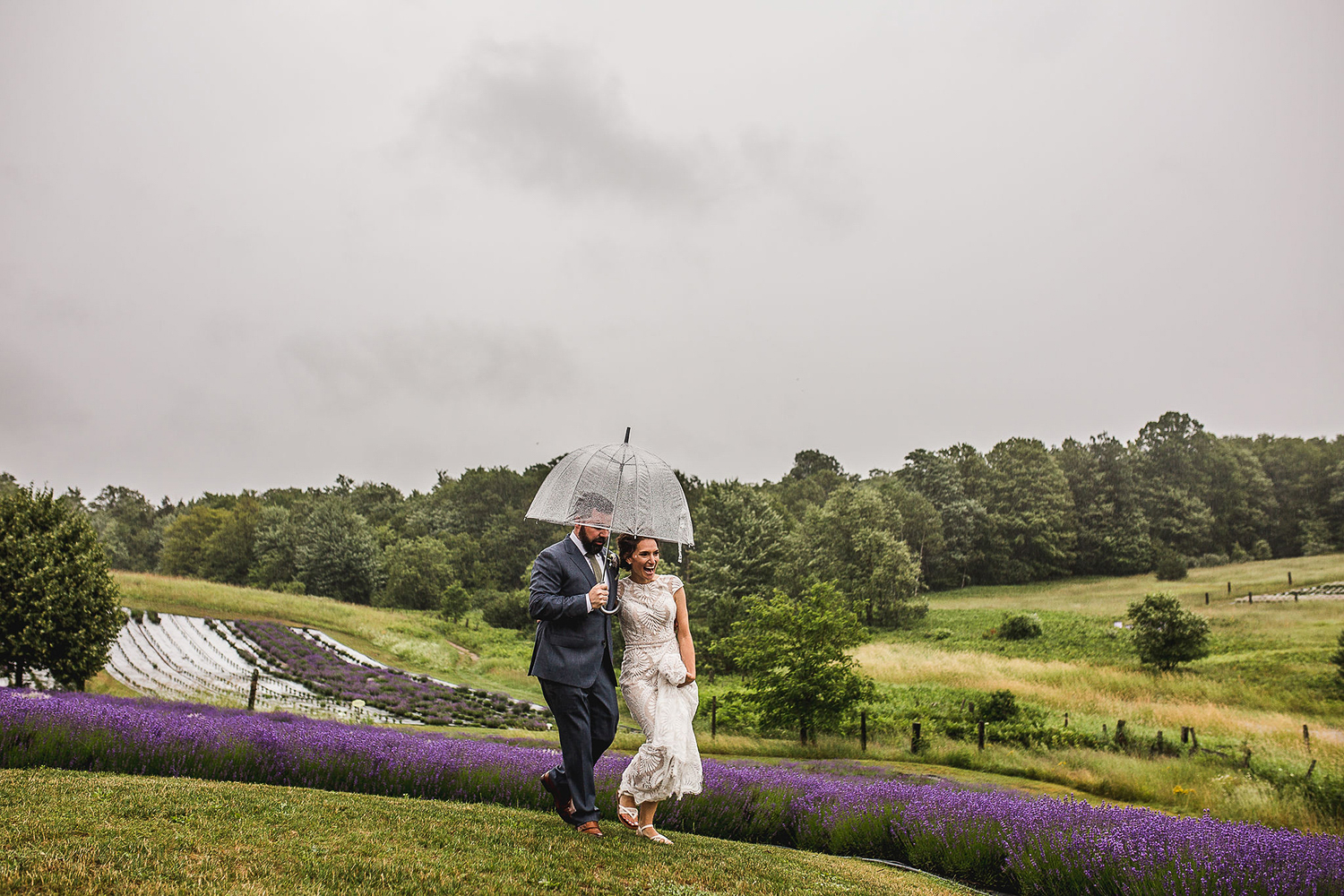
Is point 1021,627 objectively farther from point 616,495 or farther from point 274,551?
point 274,551

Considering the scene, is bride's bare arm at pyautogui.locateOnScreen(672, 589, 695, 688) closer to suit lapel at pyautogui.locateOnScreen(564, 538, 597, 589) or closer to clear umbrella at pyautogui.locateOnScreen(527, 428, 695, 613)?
clear umbrella at pyautogui.locateOnScreen(527, 428, 695, 613)

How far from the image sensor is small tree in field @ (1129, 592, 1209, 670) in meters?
34.9

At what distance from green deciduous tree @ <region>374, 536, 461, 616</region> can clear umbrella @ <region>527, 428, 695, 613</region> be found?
69.3 m

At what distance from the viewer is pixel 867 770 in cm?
1554

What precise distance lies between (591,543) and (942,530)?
78.7 m

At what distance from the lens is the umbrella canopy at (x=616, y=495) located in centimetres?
602

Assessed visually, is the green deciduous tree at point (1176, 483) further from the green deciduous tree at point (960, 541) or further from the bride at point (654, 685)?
the bride at point (654, 685)

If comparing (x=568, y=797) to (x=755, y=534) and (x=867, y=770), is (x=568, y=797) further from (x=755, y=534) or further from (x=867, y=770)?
(x=755, y=534)

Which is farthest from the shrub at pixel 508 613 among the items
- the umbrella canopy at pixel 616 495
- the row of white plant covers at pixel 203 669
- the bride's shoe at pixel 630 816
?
the umbrella canopy at pixel 616 495

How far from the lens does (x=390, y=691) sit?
27875mm

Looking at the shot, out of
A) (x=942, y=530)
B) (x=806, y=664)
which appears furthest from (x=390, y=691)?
(x=942, y=530)

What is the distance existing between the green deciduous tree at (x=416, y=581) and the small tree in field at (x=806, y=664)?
53.9 meters

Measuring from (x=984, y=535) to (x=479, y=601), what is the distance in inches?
2018

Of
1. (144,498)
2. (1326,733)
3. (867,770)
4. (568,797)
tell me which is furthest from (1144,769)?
(144,498)
